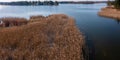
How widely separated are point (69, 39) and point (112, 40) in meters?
5.26

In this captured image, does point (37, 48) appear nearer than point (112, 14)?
Yes

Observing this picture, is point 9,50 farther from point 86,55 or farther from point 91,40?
point 91,40

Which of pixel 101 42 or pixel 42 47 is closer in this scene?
pixel 42 47

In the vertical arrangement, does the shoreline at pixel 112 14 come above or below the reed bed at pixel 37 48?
below

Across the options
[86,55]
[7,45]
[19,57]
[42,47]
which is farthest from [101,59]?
[7,45]

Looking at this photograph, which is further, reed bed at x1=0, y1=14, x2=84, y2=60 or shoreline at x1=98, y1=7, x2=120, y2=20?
shoreline at x1=98, y1=7, x2=120, y2=20

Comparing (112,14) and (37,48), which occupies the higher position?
(37,48)

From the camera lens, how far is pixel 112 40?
2522cm

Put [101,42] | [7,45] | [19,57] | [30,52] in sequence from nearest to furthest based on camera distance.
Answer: [19,57] < [30,52] < [7,45] < [101,42]

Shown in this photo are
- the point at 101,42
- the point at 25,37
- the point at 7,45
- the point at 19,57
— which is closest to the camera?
the point at 19,57

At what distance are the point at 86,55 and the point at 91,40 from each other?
7.54 meters

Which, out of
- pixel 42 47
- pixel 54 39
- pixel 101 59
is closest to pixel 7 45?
pixel 42 47

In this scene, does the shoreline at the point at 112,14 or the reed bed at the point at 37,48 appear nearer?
the reed bed at the point at 37,48

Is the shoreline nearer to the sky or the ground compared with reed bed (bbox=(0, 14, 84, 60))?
nearer to the ground
